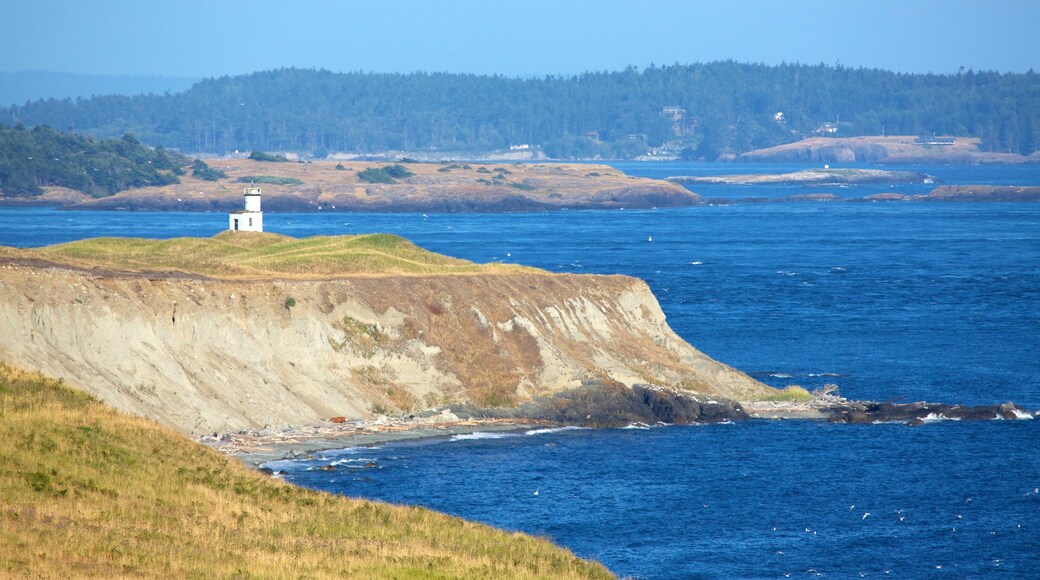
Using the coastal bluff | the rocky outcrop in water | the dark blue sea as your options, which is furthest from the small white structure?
the rocky outcrop in water

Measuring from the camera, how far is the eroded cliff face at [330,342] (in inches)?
2058

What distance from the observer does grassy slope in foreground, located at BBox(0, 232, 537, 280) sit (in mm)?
→ 63000

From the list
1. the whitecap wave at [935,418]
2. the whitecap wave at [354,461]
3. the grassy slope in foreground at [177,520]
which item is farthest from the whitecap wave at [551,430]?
the grassy slope in foreground at [177,520]

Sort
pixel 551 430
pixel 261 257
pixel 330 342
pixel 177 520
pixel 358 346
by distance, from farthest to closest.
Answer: pixel 261 257 < pixel 358 346 < pixel 330 342 < pixel 551 430 < pixel 177 520

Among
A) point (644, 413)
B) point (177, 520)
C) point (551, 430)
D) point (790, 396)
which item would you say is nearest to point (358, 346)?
point (551, 430)

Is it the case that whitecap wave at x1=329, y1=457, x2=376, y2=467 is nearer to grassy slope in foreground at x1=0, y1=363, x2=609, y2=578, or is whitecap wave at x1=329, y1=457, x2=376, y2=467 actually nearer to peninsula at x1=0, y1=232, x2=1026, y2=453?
peninsula at x1=0, y1=232, x2=1026, y2=453

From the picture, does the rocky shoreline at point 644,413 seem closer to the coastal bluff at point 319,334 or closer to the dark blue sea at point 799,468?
the coastal bluff at point 319,334

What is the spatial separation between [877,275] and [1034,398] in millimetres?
57663

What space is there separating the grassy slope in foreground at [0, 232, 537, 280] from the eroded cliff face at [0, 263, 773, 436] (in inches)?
122

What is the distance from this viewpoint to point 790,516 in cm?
4400

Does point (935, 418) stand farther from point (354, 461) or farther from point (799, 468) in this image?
point (354, 461)

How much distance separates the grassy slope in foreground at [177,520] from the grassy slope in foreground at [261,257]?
917 inches

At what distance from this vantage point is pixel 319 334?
59188 mm

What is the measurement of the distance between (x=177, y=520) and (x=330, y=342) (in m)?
28.0
